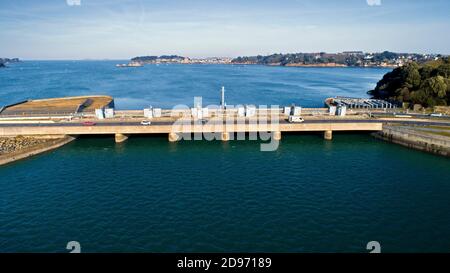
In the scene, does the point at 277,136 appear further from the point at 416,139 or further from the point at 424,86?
the point at 424,86

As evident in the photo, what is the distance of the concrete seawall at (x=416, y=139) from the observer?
182 ft

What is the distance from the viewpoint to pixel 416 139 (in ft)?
194

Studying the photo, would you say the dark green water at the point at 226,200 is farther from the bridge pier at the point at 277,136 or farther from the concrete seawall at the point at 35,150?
the bridge pier at the point at 277,136

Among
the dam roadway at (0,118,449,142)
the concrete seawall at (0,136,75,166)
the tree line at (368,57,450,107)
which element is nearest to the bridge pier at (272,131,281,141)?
the dam roadway at (0,118,449,142)

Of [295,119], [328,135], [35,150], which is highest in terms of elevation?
[295,119]

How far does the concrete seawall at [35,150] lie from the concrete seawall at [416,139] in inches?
2536

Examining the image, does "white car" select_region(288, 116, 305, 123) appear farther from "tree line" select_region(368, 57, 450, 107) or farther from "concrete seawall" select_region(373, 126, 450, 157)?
"tree line" select_region(368, 57, 450, 107)

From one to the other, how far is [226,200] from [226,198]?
1.80 feet

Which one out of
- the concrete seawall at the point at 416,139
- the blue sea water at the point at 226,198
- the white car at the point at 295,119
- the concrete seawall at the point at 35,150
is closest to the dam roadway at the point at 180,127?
the white car at the point at 295,119

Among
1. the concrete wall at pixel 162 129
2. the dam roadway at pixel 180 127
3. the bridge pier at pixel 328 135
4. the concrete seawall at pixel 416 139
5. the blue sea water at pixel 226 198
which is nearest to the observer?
the blue sea water at pixel 226 198

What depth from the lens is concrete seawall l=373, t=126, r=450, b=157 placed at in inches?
2184

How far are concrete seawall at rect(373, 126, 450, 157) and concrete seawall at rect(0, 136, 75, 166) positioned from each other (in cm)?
6441

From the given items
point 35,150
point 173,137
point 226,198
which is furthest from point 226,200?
point 35,150

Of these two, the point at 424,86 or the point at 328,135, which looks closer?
the point at 328,135
